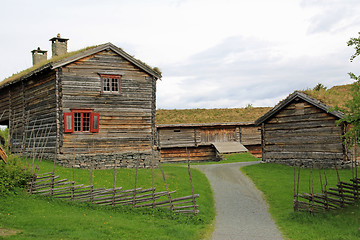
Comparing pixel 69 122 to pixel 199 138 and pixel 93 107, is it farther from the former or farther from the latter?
pixel 199 138

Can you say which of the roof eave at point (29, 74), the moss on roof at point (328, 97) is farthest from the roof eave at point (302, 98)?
the roof eave at point (29, 74)

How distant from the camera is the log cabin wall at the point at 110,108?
81.1 feet

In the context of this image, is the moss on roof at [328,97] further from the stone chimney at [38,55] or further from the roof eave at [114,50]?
the stone chimney at [38,55]

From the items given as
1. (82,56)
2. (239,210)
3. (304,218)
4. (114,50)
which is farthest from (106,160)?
(304,218)

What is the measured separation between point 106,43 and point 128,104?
4.30m

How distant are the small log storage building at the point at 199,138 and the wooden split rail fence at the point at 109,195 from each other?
20.6 meters

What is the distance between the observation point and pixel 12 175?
16938 millimetres

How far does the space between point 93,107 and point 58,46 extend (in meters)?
6.79

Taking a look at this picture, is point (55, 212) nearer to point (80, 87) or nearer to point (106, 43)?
point (80, 87)

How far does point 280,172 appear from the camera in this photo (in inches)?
967

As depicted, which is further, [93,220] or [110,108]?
[110,108]

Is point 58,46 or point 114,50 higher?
point 58,46

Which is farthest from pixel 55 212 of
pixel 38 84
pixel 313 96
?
pixel 313 96

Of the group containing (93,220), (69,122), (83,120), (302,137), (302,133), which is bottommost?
(93,220)
